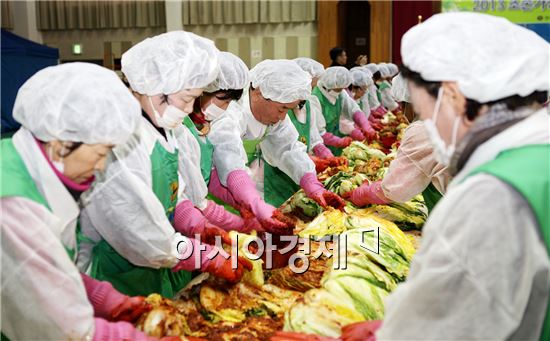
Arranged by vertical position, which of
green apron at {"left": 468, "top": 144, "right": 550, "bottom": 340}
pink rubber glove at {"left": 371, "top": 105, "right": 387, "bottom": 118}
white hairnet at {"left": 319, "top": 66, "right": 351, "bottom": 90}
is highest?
green apron at {"left": 468, "top": 144, "right": 550, "bottom": 340}

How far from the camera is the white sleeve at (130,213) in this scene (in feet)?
6.20

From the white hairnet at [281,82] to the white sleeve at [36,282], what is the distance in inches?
73.6

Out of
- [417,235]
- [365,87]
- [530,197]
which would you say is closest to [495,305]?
[530,197]

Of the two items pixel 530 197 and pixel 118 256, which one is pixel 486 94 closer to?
pixel 530 197

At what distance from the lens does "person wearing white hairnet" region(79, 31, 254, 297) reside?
6.26 feet

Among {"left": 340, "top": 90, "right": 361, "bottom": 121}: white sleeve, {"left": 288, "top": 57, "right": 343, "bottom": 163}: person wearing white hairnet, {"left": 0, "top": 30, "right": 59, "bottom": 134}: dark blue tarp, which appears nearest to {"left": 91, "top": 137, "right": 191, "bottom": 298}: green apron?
{"left": 288, "top": 57, "right": 343, "bottom": 163}: person wearing white hairnet

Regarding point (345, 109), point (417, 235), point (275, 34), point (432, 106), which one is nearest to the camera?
point (432, 106)

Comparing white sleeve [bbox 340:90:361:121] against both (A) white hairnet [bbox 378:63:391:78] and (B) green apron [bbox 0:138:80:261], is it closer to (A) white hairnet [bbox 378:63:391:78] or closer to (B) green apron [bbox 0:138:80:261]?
(A) white hairnet [bbox 378:63:391:78]

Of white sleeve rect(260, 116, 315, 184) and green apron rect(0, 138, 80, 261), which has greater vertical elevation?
green apron rect(0, 138, 80, 261)

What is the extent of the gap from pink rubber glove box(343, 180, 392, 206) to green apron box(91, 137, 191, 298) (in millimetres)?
1278

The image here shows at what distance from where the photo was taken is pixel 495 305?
118cm

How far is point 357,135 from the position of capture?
6410mm

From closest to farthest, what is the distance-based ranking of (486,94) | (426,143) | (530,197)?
(530,197) < (486,94) < (426,143)

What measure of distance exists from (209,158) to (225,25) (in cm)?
996
